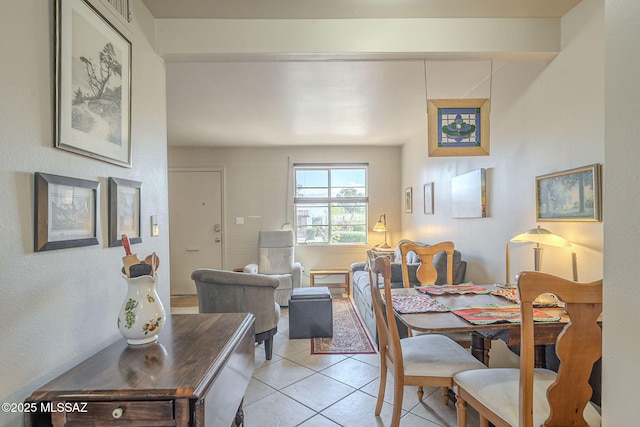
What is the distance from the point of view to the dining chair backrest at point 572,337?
104cm

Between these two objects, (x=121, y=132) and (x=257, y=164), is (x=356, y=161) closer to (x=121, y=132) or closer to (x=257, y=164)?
(x=257, y=164)

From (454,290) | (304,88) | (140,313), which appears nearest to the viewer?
(140,313)

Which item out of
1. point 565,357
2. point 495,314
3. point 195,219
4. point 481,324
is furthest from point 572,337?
point 195,219

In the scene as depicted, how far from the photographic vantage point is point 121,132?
143cm

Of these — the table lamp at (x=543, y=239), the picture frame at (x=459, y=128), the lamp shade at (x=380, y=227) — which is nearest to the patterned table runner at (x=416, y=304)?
the table lamp at (x=543, y=239)

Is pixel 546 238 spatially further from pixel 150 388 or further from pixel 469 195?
pixel 150 388

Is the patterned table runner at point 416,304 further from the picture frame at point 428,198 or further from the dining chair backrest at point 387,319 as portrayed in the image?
the picture frame at point 428,198

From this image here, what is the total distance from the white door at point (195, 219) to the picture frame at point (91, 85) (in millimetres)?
3882

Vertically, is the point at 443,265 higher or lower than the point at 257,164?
lower

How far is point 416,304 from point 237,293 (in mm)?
1472

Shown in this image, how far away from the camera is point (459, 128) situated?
2.15 m

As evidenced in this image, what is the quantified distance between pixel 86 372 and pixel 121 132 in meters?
0.99

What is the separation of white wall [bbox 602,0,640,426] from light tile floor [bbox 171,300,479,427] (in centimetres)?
132

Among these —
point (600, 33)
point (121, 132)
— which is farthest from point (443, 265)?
point (121, 132)
